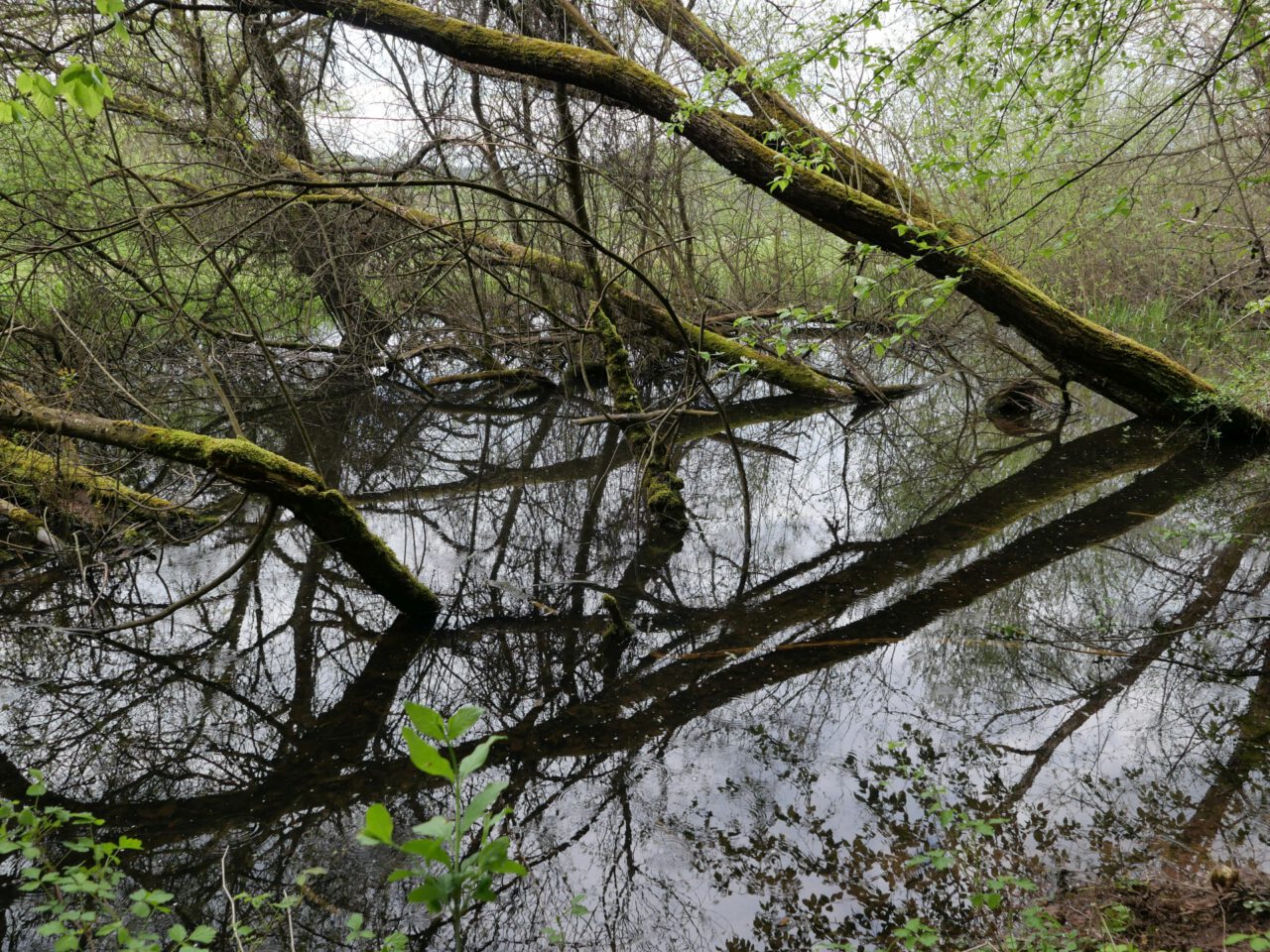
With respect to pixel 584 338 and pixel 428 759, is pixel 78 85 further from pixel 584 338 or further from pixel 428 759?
pixel 584 338

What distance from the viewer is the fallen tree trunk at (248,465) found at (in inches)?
163

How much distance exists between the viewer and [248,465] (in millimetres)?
4164

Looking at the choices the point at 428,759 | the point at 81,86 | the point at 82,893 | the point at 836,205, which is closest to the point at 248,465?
the point at 82,893

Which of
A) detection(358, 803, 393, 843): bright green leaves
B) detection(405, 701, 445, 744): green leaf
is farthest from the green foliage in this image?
detection(405, 701, 445, 744): green leaf

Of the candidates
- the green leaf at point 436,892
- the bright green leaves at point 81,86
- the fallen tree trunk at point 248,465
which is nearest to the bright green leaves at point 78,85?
the bright green leaves at point 81,86

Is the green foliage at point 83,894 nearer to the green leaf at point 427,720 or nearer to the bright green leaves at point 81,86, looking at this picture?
the green leaf at point 427,720

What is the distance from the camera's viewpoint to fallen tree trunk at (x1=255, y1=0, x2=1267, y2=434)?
257 inches

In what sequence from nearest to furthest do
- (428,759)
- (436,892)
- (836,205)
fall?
(428,759) < (436,892) < (836,205)

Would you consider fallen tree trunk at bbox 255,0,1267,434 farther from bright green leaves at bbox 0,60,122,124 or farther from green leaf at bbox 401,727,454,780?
green leaf at bbox 401,727,454,780

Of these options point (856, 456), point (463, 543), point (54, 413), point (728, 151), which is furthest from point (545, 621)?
point (856, 456)

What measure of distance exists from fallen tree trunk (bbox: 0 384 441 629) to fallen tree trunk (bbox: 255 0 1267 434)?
10.5 feet

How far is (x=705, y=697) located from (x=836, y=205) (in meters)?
4.62

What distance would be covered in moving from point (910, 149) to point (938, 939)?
933cm

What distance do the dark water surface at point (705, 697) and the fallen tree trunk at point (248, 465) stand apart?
65cm
